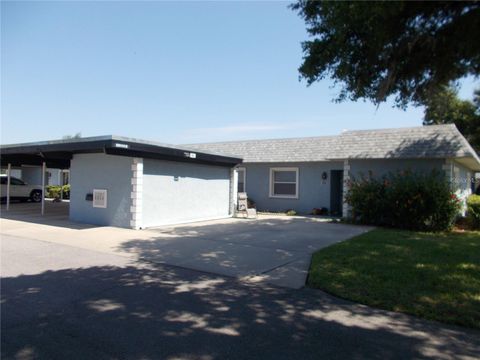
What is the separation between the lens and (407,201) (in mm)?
13750

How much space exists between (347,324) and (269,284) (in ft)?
6.42

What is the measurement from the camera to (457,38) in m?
5.13

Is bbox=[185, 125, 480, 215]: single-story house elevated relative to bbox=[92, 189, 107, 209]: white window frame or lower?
elevated

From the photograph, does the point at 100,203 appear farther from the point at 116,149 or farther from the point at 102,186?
the point at 116,149

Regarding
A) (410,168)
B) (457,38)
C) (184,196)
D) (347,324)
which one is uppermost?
(457,38)

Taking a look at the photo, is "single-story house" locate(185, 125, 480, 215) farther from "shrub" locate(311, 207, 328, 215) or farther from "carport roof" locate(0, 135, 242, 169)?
"carport roof" locate(0, 135, 242, 169)

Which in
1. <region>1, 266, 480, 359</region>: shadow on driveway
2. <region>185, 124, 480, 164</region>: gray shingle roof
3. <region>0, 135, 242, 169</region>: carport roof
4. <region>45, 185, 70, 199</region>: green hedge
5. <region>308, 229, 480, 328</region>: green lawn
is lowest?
<region>1, 266, 480, 359</region>: shadow on driveway

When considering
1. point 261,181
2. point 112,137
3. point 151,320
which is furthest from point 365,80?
point 261,181

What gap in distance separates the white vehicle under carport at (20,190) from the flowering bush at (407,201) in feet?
66.6

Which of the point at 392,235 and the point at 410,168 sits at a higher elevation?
the point at 410,168

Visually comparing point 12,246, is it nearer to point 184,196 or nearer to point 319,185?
point 184,196

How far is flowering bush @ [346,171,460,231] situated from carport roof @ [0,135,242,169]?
6170 mm

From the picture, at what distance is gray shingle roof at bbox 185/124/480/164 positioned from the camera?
48.9ft

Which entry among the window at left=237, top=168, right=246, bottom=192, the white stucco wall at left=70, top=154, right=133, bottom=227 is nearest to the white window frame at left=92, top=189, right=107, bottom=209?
the white stucco wall at left=70, top=154, right=133, bottom=227
